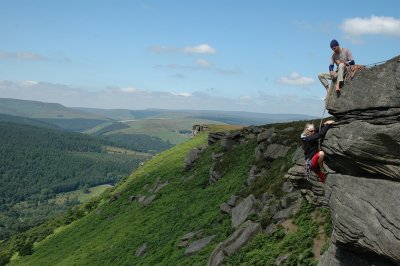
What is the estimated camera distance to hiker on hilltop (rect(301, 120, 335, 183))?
21219 millimetres

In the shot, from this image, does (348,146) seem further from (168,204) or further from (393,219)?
(168,204)

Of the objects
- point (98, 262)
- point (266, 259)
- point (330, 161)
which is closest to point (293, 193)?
point (266, 259)

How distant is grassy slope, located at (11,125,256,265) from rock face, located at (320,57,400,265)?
18.9 meters

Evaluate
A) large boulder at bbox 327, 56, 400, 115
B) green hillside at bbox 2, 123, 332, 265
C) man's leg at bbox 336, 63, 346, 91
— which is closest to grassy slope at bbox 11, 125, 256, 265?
green hillside at bbox 2, 123, 332, 265

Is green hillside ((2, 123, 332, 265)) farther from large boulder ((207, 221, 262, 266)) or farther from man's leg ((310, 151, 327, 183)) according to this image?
man's leg ((310, 151, 327, 183))

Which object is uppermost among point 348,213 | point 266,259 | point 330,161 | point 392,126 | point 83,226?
point 392,126

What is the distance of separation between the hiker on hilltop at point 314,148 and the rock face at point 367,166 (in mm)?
567

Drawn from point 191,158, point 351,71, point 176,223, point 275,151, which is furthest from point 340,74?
point 191,158

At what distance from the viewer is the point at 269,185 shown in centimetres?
4094

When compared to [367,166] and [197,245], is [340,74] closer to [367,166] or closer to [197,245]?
[367,166]

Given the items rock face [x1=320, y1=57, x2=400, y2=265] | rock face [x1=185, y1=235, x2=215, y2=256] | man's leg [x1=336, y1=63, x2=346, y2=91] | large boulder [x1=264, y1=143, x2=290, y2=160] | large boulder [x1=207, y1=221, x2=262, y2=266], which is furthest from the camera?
large boulder [x1=264, y1=143, x2=290, y2=160]

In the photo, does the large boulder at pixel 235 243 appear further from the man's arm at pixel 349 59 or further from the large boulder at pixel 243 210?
the man's arm at pixel 349 59

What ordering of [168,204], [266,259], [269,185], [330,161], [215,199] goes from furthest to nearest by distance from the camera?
1. [168,204]
2. [215,199]
3. [269,185]
4. [266,259]
5. [330,161]

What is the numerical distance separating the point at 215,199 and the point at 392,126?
35.9 metres
